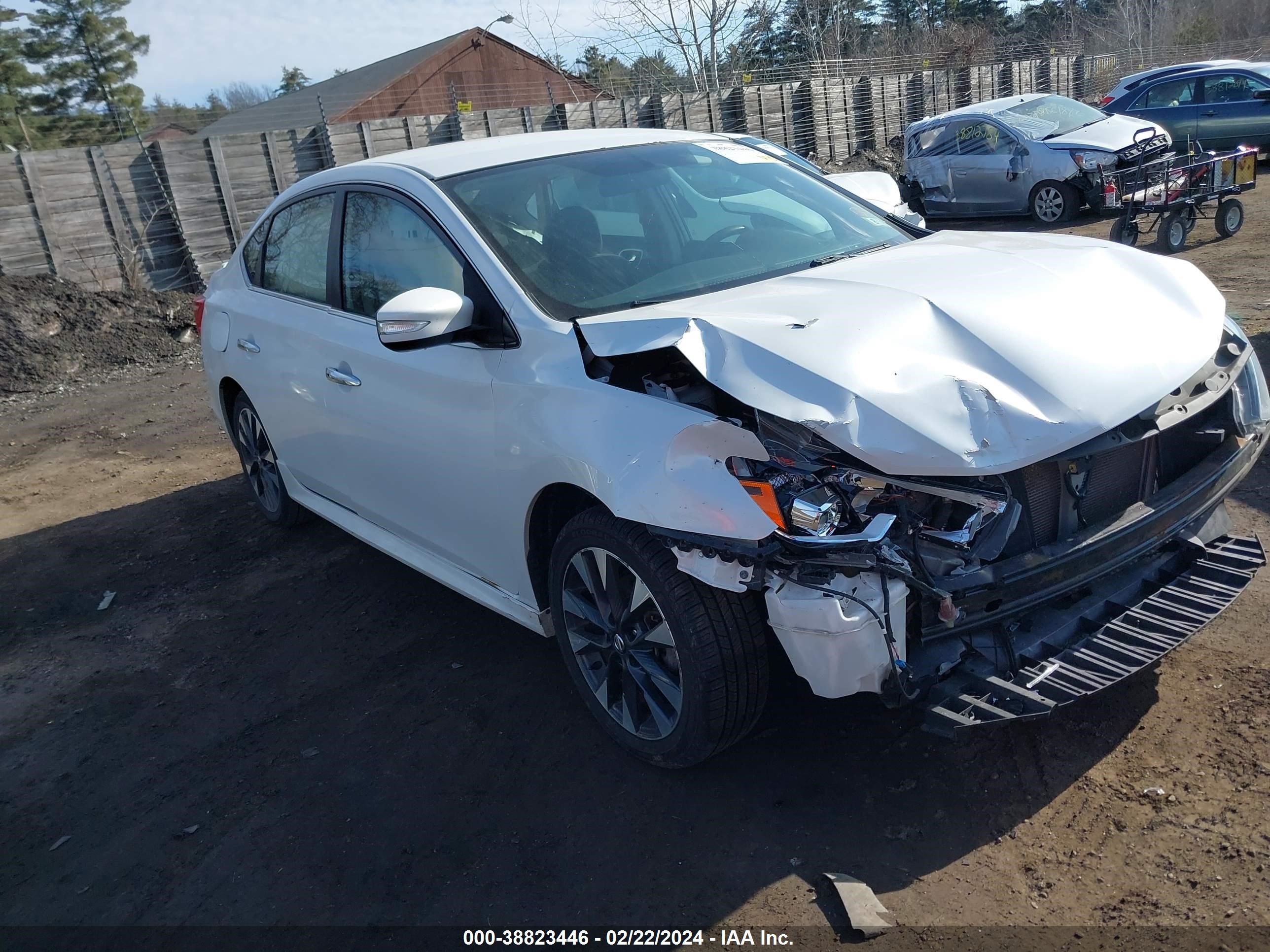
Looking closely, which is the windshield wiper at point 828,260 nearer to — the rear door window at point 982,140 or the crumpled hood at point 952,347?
the crumpled hood at point 952,347

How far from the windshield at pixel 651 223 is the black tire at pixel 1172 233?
24.2ft

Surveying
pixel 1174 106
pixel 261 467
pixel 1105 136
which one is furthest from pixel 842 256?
pixel 1174 106

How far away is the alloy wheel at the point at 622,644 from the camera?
120 inches

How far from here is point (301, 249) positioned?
4.75 metres

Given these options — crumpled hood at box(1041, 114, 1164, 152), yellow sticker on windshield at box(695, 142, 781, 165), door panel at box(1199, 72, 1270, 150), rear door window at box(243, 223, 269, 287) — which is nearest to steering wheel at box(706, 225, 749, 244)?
yellow sticker on windshield at box(695, 142, 781, 165)

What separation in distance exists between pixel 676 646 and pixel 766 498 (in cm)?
54

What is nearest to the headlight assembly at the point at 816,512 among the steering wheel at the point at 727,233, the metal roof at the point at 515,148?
the steering wheel at the point at 727,233

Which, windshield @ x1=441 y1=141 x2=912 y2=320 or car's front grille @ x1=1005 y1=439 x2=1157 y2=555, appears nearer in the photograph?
car's front grille @ x1=1005 y1=439 x2=1157 y2=555

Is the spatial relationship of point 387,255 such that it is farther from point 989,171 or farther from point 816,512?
point 989,171

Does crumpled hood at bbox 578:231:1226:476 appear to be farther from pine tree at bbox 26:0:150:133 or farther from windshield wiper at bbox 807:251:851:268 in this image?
pine tree at bbox 26:0:150:133

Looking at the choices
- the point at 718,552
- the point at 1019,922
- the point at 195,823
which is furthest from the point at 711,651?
the point at 195,823

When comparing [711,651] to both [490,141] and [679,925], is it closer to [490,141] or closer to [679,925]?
[679,925]

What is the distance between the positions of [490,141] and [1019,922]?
358cm

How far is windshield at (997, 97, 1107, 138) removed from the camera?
13.5m
